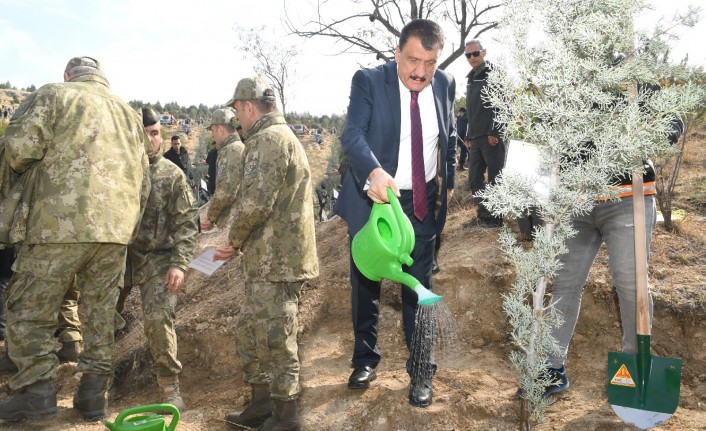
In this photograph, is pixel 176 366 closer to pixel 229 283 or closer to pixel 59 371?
pixel 59 371

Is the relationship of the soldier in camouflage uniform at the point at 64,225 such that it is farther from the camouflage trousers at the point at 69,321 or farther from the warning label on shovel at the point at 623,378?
the warning label on shovel at the point at 623,378

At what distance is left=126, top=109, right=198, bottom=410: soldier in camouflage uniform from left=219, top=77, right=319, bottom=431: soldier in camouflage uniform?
0.62 metres

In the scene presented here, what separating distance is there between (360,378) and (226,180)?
1.71 meters

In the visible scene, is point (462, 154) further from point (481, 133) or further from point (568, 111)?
point (568, 111)

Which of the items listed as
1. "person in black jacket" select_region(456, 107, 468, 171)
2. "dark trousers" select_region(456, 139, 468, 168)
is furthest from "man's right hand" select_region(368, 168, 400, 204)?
"dark trousers" select_region(456, 139, 468, 168)

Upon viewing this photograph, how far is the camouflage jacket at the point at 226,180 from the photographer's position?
362 centimetres

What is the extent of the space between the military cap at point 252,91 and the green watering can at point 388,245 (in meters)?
1.13

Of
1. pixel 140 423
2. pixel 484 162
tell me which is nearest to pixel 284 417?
pixel 140 423

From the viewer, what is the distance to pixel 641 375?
105 inches

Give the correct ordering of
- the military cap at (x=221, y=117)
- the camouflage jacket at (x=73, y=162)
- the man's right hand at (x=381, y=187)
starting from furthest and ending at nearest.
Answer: the military cap at (x=221, y=117) < the camouflage jacket at (x=73, y=162) < the man's right hand at (x=381, y=187)

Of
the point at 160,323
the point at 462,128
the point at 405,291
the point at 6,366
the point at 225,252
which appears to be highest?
the point at 462,128

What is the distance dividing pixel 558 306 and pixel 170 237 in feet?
7.83

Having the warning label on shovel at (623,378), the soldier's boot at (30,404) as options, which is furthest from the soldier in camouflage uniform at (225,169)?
the warning label on shovel at (623,378)

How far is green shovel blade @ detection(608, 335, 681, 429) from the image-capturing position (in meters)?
2.61
